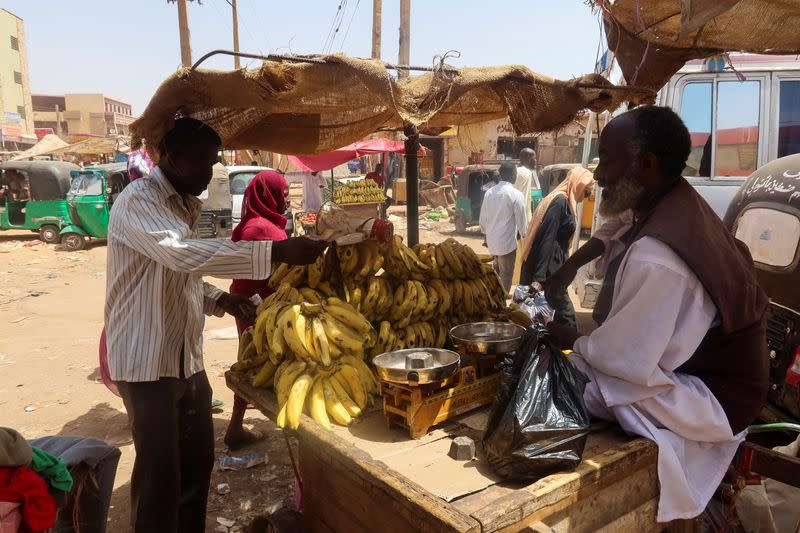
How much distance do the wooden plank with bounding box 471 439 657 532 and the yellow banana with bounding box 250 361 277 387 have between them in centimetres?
155

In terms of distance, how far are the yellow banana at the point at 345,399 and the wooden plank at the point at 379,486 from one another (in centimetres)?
19

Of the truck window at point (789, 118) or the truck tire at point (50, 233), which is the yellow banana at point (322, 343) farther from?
the truck tire at point (50, 233)

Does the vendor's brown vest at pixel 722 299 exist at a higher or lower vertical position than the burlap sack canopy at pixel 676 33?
lower

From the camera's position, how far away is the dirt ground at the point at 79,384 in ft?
13.6

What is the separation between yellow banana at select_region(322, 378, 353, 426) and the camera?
250cm

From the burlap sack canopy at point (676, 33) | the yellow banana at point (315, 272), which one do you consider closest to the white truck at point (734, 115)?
the burlap sack canopy at point (676, 33)

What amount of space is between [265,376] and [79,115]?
5113 cm

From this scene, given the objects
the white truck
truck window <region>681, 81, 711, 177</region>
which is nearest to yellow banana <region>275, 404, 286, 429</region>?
the white truck

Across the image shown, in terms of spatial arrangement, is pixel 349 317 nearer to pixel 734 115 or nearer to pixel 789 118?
pixel 734 115

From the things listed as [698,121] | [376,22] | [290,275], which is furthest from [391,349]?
[376,22]

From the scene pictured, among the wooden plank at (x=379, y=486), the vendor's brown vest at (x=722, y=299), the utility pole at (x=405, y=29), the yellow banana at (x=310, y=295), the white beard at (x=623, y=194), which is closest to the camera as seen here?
the wooden plank at (x=379, y=486)

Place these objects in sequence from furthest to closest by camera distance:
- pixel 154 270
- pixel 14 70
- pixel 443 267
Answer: pixel 14 70
pixel 443 267
pixel 154 270

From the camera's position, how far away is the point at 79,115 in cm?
4503

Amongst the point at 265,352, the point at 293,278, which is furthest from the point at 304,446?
the point at 293,278
